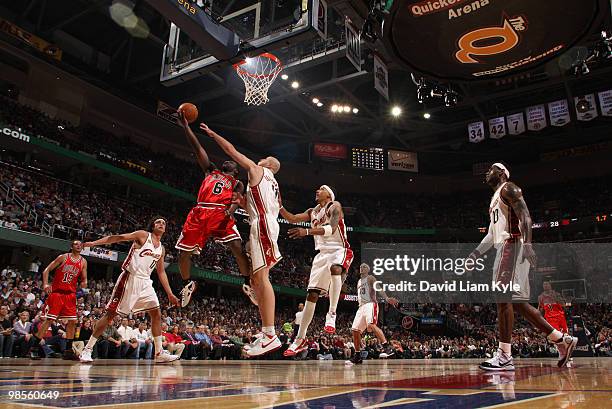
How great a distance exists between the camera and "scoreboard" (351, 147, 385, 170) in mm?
29109

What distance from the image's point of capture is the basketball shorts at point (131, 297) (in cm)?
605

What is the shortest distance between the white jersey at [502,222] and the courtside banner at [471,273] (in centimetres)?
1847

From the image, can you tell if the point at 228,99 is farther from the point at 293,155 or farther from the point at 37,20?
the point at 37,20

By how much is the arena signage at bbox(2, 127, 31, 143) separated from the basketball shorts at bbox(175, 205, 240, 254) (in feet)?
49.6

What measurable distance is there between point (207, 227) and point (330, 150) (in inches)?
962

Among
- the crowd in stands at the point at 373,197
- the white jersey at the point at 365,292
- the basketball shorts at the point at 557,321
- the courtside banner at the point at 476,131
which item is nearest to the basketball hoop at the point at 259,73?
the white jersey at the point at 365,292

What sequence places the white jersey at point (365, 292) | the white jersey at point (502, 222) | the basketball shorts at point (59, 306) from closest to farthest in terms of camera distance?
the white jersey at point (502, 222) < the basketball shorts at point (59, 306) < the white jersey at point (365, 292)

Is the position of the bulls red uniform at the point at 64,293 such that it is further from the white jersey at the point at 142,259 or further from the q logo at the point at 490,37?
the q logo at the point at 490,37

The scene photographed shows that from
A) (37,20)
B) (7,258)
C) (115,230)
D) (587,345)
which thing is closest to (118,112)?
(37,20)

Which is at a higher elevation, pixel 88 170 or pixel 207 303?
pixel 88 170

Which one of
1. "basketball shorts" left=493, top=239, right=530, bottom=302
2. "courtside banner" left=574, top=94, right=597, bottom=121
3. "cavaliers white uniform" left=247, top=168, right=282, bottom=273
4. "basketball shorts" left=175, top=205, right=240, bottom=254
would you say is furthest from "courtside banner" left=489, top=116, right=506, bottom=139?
"cavaliers white uniform" left=247, top=168, right=282, bottom=273

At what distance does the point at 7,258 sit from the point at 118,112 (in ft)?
31.2

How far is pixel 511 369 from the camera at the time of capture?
460cm

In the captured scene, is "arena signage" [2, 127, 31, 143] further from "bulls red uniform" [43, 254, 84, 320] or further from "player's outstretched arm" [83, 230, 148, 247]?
"player's outstretched arm" [83, 230, 148, 247]
